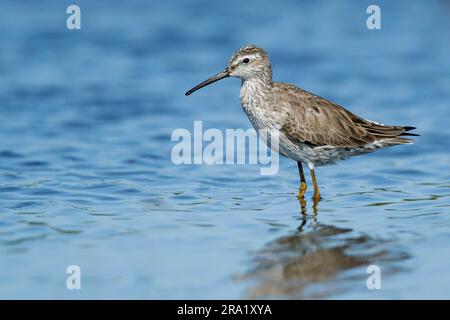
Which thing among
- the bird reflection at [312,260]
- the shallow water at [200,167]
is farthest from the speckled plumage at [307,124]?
the bird reflection at [312,260]

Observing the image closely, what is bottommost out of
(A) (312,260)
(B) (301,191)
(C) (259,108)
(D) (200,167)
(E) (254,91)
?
(A) (312,260)

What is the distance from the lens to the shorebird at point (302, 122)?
11.0 metres

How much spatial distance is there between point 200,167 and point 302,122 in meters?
2.54

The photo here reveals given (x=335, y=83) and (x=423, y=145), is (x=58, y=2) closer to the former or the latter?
(x=335, y=83)

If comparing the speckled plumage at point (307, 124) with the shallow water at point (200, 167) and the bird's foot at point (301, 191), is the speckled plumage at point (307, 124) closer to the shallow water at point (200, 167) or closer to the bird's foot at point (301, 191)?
the bird's foot at point (301, 191)

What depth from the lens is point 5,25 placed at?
20984 mm

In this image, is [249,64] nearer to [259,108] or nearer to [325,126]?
[259,108]

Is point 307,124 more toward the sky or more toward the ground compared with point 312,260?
more toward the sky

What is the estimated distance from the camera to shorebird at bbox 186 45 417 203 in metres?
11.0

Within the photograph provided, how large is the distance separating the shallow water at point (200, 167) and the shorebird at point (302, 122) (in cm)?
66

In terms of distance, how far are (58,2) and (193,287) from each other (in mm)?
16423

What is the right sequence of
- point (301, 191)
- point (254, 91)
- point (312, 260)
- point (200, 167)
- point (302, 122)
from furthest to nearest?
point (200, 167)
point (301, 191)
point (254, 91)
point (302, 122)
point (312, 260)

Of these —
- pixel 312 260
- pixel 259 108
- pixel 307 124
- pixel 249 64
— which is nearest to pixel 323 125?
pixel 307 124

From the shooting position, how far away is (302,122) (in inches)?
432
